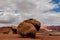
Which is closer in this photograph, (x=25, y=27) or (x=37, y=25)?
(x=25, y=27)

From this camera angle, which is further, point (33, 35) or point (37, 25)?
point (37, 25)

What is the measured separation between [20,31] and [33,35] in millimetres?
1223

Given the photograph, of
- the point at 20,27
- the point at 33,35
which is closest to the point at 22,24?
the point at 20,27

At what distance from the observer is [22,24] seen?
1588cm

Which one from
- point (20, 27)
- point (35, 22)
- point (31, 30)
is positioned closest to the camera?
point (31, 30)

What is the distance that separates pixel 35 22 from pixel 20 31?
4.12 m

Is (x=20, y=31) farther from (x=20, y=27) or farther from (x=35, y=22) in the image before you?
(x=35, y=22)

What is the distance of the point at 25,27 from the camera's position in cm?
1538

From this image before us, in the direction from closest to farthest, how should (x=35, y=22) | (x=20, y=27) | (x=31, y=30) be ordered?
(x=31, y=30), (x=20, y=27), (x=35, y=22)

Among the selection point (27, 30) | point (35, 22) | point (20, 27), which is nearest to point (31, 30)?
point (27, 30)

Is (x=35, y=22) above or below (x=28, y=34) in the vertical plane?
above

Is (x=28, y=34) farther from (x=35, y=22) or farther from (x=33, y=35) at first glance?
(x=35, y=22)

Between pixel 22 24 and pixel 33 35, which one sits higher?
pixel 22 24

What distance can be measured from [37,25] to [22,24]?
183 inches
